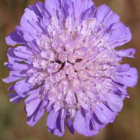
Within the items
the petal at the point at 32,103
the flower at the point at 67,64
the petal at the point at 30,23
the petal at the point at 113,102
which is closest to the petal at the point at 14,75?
the flower at the point at 67,64

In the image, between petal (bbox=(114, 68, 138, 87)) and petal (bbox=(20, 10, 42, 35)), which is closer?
petal (bbox=(20, 10, 42, 35))

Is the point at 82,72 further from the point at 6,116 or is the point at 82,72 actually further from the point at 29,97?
the point at 6,116

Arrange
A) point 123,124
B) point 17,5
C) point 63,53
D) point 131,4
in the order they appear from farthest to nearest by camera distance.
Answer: point 131,4, point 123,124, point 17,5, point 63,53

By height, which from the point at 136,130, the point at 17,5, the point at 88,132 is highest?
the point at 17,5

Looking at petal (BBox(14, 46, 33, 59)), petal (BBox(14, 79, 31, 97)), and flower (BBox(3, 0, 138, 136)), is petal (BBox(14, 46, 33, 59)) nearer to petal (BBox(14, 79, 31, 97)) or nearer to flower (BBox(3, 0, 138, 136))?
flower (BBox(3, 0, 138, 136))

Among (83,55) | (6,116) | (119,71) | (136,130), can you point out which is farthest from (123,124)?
(83,55)

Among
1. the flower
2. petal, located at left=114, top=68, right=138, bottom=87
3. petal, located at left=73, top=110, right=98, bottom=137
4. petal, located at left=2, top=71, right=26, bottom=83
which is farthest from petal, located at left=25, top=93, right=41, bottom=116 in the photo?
petal, located at left=114, top=68, right=138, bottom=87

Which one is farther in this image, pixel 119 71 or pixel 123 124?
pixel 123 124

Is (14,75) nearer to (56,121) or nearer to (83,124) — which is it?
(56,121)

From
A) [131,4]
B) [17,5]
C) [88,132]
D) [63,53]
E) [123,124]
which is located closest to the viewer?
[63,53]

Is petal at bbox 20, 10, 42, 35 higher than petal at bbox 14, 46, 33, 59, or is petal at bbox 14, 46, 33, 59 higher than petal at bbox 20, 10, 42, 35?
petal at bbox 20, 10, 42, 35
